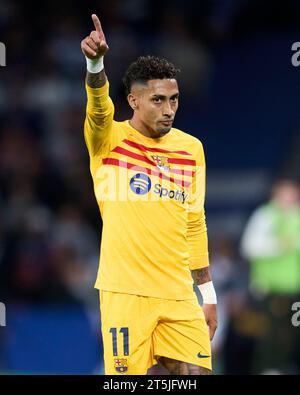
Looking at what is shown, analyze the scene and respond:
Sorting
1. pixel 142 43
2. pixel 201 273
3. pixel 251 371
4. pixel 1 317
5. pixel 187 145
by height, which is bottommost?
pixel 251 371

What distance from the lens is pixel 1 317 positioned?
10398mm

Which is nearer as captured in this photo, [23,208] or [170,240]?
[170,240]

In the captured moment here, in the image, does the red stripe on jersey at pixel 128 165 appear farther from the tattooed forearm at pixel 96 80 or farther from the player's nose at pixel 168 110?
the tattooed forearm at pixel 96 80

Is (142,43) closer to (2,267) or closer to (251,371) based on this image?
(2,267)

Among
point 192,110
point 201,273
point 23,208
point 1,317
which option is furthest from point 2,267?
point 201,273

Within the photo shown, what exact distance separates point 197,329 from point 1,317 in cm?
419

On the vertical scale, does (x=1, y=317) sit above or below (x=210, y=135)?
below

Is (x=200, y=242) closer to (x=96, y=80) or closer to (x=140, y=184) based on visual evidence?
(x=140, y=184)

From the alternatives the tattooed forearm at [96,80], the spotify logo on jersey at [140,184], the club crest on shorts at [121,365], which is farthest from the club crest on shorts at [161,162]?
the club crest on shorts at [121,365]

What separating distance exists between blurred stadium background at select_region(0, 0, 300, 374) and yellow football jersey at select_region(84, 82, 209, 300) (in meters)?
4.81

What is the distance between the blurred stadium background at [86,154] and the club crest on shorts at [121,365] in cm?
495

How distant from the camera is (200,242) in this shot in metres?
6.84

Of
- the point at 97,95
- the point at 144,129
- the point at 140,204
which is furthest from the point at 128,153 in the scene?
the point at 97,95

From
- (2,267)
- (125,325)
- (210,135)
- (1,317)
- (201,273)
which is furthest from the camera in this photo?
(210,135)
